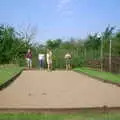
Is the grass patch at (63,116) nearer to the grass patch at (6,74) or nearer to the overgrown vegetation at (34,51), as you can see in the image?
the grass patch at (6,74)

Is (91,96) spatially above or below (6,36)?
below

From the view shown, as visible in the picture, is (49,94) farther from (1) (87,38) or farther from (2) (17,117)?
(1) (87,38)

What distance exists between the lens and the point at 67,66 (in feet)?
102

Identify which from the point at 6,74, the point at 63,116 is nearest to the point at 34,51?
the point at 6,74

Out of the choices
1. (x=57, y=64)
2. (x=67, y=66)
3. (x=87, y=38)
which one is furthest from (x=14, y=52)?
(x=87, y=38)

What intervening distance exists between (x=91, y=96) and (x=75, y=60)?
849 inches

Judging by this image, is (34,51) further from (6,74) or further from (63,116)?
(63,116)

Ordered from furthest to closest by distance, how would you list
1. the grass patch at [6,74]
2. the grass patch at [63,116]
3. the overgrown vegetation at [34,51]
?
1. the overgrown vegetation at [34,51]
2. the grass patch at [6,74]
3. the grass patch at [63,116]

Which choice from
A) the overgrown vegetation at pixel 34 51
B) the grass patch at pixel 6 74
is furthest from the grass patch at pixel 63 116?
the overgrown vegetation at pixel 34 51

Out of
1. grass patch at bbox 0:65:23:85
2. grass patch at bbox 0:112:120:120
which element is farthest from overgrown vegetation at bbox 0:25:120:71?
grass patch at bbox 0:112:120:120

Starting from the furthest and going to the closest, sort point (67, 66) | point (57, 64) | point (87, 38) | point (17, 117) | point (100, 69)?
point (87, 38)
point (57, 64)
point (67, 66)
point (100, 69)
point (17, 117)

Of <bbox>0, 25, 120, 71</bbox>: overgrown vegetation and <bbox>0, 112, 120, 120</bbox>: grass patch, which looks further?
<bbox>0, 25, 120, 71</bbox>: overgrown vegetation

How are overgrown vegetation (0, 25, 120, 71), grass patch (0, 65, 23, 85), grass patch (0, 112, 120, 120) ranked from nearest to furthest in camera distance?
grass patch (0, 112, 120, 120)
grass patch (0, 65, 23, 85)
overgrown vegetation (0, 25, 120, 71)

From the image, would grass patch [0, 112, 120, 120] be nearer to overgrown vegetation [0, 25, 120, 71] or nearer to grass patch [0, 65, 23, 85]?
grass patch [0, 65, 23, 85]
